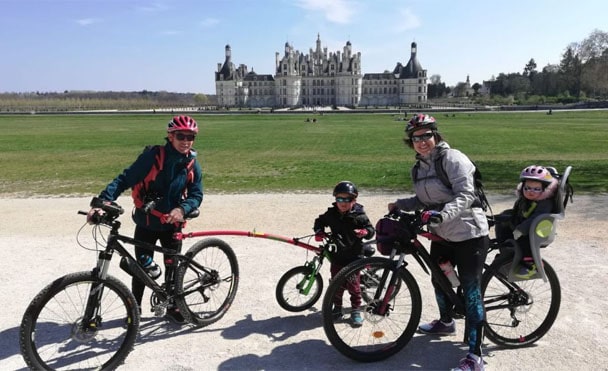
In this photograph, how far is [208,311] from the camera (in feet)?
16.4

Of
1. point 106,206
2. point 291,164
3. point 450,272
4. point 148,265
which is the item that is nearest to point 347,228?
point 450,272

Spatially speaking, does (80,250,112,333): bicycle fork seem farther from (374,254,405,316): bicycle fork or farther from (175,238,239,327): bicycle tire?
(374,254,405,316): bicycle fork

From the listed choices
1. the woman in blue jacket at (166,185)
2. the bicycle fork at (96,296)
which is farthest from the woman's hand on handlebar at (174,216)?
the bicycle fork at (96,296)

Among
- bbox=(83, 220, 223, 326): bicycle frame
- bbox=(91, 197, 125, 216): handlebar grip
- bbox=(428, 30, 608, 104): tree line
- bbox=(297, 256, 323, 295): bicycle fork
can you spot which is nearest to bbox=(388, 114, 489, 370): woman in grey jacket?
bbox=(297, 256, 323, 295): bicycle fork

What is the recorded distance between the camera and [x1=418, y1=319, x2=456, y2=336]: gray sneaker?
176 inches

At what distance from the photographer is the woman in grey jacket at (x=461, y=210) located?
3648 mm

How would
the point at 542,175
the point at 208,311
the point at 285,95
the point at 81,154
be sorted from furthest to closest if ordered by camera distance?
the point at 285,95 < the point at 81,154 < the point at 208,311 < the point at 542,175

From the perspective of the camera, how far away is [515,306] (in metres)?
4.34

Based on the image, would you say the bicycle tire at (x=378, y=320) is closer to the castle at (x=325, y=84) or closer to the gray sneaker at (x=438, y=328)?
the gray sneaker at (x=438, y=328)

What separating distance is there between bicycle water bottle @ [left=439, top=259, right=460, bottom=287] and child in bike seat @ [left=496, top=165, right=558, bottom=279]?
542mm

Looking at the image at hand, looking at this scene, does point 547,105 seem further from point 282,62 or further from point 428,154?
point 428,154

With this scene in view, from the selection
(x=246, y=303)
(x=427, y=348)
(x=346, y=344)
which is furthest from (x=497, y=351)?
(x=246, y=303)

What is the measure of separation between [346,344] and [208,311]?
66.1 inches

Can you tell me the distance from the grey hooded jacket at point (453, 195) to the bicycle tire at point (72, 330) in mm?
2564
